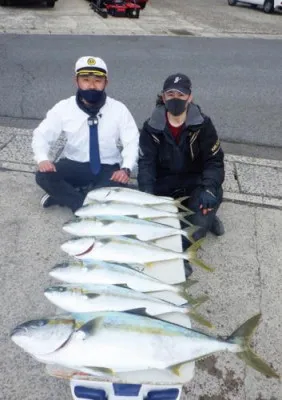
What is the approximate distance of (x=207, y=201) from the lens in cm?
388

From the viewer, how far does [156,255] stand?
304 cm

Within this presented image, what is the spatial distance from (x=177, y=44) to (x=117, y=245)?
462 inches

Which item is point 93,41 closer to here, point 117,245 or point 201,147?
point 201,147

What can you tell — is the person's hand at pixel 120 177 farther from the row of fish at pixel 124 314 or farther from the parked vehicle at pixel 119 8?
the parked vehicle at pixel 119 8

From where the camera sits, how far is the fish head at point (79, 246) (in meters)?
3.01

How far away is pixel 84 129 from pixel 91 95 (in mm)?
390

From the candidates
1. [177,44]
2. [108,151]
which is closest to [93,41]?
[177,44]

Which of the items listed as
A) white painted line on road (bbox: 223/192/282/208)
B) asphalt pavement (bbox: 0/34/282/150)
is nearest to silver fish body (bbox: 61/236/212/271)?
white painted line on road (bbox: 223/192/282/208)

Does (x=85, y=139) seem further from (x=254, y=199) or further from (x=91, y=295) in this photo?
(x=91, y=295)

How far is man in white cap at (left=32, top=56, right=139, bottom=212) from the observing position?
14.3 feet

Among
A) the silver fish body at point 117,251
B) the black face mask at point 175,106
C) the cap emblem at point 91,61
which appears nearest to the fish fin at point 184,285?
the silver fish body at point 117,251

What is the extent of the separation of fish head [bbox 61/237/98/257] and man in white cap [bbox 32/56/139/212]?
1.32 m

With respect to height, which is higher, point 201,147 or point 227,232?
point 201,147

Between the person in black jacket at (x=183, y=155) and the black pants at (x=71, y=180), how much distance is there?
50 cm
